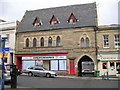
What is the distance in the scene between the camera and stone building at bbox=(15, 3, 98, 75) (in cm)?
2842

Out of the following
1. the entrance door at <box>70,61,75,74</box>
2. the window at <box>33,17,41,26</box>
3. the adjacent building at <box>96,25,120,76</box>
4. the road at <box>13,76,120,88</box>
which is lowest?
the road at <box>13,76,120,88</box>

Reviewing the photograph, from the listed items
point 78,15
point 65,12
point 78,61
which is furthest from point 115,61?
point 65,12

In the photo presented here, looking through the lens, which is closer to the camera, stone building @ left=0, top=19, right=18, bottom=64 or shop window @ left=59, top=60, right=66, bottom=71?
shop window @ left=59, top=60, right=66, bottom=71

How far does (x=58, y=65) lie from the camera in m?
29.6

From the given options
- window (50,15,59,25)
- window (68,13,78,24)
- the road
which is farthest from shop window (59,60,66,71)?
the road

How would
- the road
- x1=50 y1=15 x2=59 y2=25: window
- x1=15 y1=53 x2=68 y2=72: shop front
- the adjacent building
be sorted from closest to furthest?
the road → the adjacent building → x1=15 y1=53 x2=68 y2=72: shop front → x1=50 y1=15 x2=59 y2=25: window

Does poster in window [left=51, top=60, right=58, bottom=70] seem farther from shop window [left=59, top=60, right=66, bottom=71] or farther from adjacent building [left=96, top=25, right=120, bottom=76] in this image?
adjacent building [left=96, top=25, right=120, bottom=76]

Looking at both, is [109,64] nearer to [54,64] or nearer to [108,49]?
[108,49]

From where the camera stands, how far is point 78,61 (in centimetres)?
2839

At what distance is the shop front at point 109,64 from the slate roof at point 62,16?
5.29m

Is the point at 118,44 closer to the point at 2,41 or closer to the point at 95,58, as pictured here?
the point at 95,58

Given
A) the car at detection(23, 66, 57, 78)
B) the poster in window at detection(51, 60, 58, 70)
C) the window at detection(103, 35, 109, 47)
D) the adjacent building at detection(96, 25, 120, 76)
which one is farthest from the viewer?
the poster in window at detection(51, 60, 58, 70)

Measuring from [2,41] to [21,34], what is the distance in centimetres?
2178

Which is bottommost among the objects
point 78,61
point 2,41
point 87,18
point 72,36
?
point 78,61
